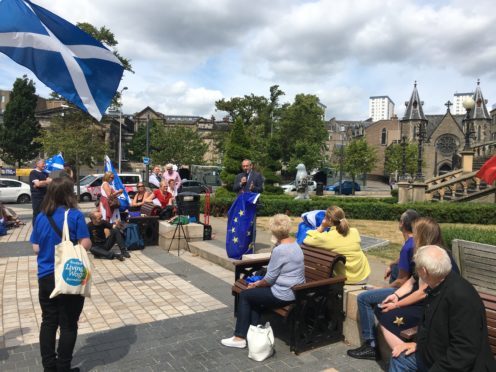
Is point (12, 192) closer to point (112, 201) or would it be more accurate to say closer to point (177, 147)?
point (112, 201)

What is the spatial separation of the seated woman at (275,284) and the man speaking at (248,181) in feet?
12.1

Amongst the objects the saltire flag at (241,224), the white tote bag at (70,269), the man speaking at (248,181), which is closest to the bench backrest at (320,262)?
the white tote bag at (70,269)

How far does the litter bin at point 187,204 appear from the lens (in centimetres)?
1075

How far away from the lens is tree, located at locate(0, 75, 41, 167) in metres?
55.5

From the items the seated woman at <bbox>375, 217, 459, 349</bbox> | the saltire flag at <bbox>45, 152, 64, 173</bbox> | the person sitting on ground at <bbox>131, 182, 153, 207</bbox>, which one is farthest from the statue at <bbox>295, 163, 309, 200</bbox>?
the seated woman at <bbox>375, 217, 459, 349</bbox>

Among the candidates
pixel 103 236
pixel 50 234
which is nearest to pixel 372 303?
pixel 50 234

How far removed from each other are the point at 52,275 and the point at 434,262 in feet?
10.7

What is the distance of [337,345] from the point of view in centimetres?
466

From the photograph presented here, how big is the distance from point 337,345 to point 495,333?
2.03 metres

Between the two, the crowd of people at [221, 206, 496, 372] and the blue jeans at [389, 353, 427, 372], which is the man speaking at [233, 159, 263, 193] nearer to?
the crowd of people at [221, 206, 496, 372]

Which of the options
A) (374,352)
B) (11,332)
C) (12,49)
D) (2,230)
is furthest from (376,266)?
(2,230)

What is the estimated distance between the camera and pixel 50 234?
12.2 ft

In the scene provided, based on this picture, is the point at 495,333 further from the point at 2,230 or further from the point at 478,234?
the point at 2,230

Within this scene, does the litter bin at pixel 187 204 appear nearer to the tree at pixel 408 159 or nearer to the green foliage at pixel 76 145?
the green foliage at pixel 76 145
